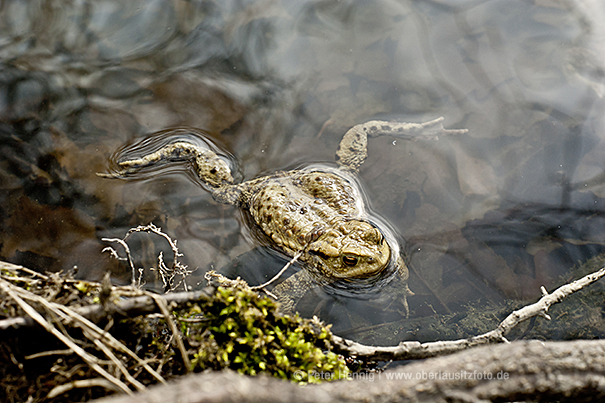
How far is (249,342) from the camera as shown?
7.16 feet

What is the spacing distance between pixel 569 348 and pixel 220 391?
1.89 meters

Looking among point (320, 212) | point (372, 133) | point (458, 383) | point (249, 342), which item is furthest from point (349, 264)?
point (458, 383)

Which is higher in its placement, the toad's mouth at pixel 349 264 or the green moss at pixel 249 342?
the green moss at pixel 249 342

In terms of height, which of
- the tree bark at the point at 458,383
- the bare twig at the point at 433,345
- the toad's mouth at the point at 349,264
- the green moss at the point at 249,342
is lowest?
the toad's mouth at the point at 349,264

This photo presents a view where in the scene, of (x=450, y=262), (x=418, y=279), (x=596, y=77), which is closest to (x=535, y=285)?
(x=450, y=262)

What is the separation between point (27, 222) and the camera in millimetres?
3936

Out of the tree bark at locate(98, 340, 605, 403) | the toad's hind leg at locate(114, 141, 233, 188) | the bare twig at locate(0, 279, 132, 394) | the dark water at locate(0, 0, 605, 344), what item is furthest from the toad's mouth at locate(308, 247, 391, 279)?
the bare twig at locate(0, 279, 132, 394)

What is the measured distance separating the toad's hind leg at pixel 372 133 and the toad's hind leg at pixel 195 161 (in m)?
1.52

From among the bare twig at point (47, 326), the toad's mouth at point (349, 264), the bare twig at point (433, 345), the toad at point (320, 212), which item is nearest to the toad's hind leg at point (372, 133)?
the toad at point (320, 212)

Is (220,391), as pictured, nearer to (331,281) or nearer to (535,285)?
(331,281)

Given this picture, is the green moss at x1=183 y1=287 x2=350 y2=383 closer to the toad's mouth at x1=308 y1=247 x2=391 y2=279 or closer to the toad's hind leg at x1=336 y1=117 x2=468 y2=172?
the toad's mouth at x1=308 y1=247 x2=391 y2=279

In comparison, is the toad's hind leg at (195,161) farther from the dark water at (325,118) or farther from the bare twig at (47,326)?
the bare twig at (47,326)

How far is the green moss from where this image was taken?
216 centimetres

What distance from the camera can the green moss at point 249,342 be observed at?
2158mm
